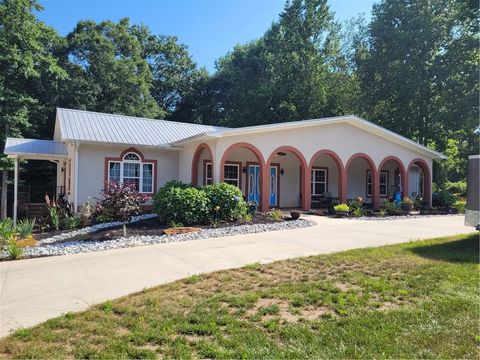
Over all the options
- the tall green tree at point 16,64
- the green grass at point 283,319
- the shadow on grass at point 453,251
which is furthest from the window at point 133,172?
the shadow on grass at point 453,251

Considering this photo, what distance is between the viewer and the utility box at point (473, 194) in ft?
28.7

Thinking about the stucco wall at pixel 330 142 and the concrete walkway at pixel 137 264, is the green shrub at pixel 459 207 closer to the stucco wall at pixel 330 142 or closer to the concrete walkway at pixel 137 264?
the stucco wall at pixel 330 142

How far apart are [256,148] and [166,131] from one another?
576 centimetres

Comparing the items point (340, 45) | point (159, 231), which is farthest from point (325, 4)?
point (159, 231)

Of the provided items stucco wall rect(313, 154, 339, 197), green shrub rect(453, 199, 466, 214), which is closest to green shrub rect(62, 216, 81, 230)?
stucco wall rect(313, 154, 339, 197)

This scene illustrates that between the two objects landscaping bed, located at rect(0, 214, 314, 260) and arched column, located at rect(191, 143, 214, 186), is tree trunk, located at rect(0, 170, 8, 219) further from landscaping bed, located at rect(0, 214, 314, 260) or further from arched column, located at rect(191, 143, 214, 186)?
arched column, located at rect(191, 143, 214, 186)

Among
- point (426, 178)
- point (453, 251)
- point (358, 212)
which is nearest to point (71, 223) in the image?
point (358, 212)

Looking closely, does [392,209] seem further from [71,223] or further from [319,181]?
[71,223]

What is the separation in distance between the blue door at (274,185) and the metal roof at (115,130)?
4225 millimetres

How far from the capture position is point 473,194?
891 cm

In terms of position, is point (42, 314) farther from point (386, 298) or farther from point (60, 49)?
point (60, 49)

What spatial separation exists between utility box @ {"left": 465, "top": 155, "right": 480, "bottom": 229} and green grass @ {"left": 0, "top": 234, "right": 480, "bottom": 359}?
9.18ft

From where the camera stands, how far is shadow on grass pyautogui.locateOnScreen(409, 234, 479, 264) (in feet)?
24.2

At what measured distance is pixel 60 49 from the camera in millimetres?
28766
